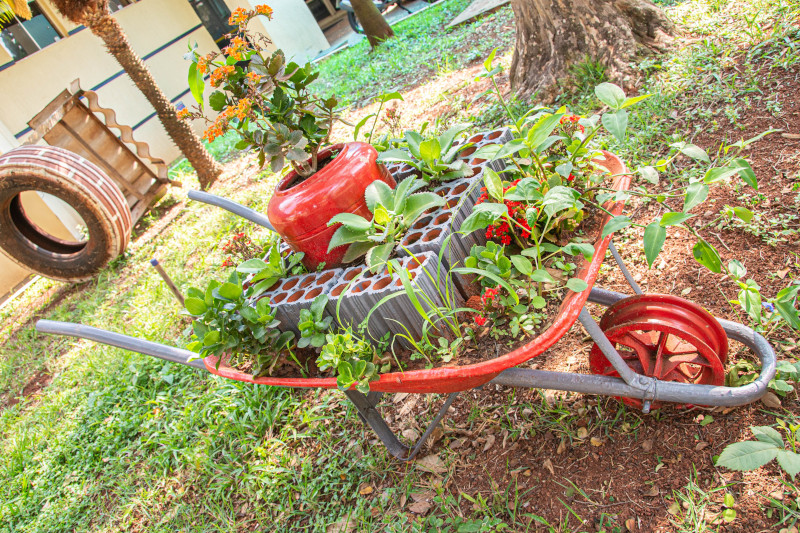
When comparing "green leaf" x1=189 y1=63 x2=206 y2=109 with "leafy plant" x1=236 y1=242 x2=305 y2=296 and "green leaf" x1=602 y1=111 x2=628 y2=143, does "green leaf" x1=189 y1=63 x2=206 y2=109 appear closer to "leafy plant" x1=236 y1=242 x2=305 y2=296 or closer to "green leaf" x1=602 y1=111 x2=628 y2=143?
"leafy plant" x1=236 y1=242 x2=305 y2=296

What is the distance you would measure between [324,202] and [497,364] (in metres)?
0.82

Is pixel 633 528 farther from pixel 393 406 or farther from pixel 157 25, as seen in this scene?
pixel 157 25

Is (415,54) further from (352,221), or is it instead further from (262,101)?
(352,221)

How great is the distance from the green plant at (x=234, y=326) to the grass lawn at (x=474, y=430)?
2.60 ft

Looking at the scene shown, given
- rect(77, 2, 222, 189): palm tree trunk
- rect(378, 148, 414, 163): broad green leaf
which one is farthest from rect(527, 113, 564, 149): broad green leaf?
rect(77, 2, 222, 189): palm tree trunk

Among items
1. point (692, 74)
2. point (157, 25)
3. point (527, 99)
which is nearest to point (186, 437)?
point (527, 99)

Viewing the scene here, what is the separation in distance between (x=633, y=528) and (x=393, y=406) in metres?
1.14

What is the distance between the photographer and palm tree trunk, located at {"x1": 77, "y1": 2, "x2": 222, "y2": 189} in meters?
4.75

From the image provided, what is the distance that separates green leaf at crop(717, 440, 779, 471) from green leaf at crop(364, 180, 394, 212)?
46.3 inches

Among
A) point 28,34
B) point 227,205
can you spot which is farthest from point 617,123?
point 28,34

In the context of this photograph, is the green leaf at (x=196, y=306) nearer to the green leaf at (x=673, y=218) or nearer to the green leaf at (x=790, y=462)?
the green leaf at (x=673, y=218)

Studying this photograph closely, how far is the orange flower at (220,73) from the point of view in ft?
5.15

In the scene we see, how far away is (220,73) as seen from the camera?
157 centimetres

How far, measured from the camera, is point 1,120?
613 centimetres
